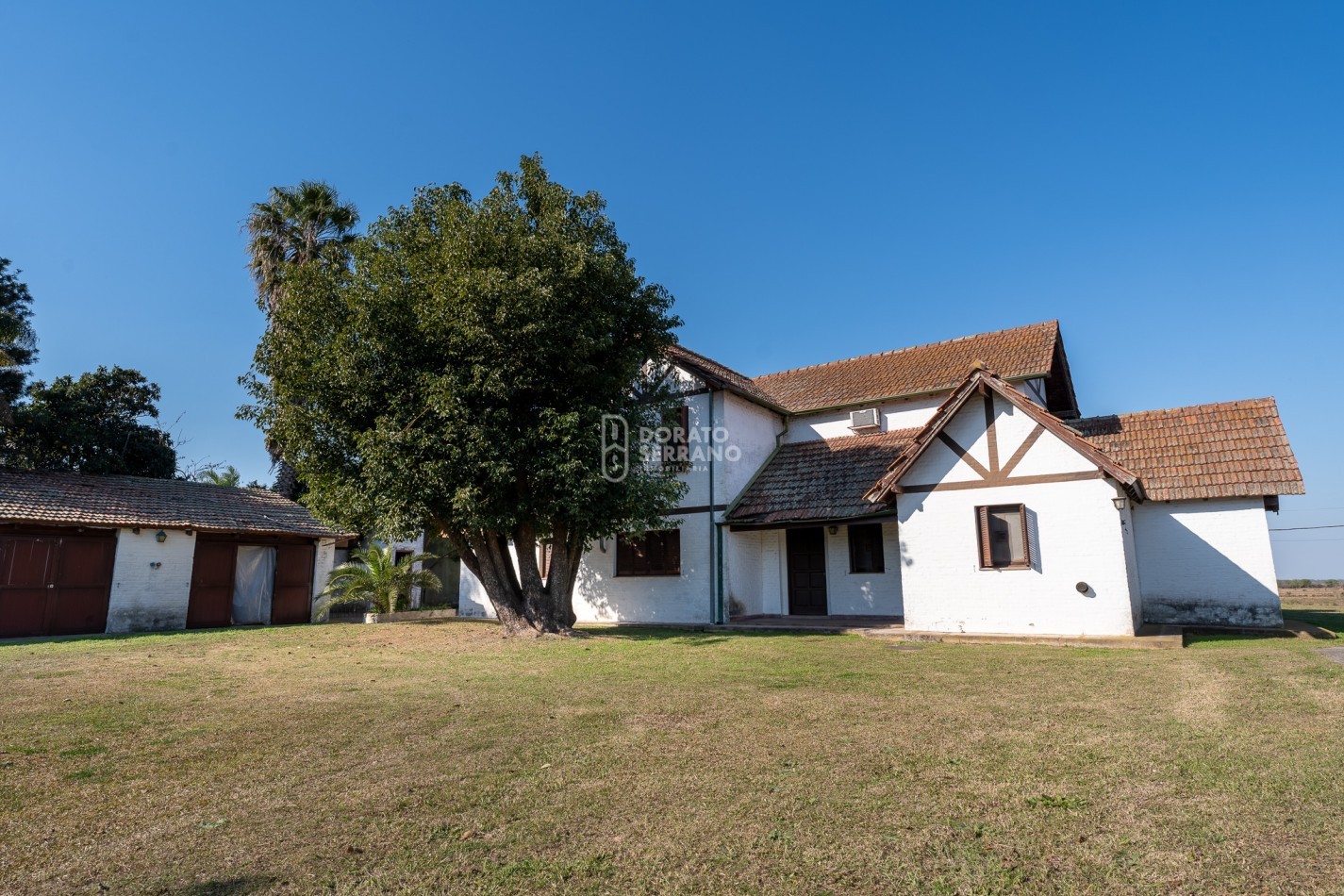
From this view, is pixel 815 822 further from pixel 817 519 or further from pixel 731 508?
pixel 731 508

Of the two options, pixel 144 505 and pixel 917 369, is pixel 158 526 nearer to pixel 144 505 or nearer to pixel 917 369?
pixel 144 505

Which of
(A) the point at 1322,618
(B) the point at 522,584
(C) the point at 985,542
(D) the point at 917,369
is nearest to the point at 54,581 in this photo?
(B) the point at 522,584

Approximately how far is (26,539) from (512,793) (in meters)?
18.5

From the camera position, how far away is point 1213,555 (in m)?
15.2

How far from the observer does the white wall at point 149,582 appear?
17.8 metres

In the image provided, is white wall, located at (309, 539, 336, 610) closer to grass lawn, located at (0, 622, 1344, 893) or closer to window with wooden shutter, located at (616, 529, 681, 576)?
window with wooden shutter, located at (616, 529, 681, 576)

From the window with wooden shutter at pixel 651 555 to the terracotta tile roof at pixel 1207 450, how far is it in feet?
32.6

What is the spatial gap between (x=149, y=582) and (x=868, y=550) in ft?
59.3

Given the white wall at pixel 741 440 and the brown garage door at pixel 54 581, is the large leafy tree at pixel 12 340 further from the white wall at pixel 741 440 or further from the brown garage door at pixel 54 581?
the white wall at pixel 741 440

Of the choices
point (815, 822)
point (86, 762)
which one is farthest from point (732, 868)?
point (86, 762)

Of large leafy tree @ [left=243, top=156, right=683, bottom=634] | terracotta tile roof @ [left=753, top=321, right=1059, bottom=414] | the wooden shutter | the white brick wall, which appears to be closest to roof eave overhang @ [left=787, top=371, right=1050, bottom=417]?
terracotta tile roof @ [left=753, top=321, right=1059, bottom=414]

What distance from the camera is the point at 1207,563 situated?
50.2 ft

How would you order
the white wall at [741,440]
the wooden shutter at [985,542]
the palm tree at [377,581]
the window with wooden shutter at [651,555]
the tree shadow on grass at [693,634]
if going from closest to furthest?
1. the wooden shutter at [985,542]
2. the tree shadow on grass at [693,634]
3. the white wall at [741,440]
4. the window with wooden shutter at [651,555]
5. the palm tree at [377,581]

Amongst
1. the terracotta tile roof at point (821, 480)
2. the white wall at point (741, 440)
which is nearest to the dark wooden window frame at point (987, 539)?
the terracotta tile roof at point (821, 480)
